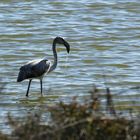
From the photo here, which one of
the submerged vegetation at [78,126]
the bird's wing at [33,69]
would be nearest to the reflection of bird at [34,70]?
the bird's wing at [33,69]

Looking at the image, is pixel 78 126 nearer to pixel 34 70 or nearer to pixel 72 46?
pixel 34 70

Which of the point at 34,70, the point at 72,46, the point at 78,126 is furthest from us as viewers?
the point at 72,46

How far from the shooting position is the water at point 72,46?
13.5 meters

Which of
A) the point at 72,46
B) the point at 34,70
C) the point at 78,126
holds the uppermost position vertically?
the point at 78,126

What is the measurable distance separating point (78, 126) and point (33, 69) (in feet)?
22.8

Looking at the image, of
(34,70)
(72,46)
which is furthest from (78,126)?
(72,46)

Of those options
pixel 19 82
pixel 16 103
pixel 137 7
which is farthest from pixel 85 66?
pixel 137 7

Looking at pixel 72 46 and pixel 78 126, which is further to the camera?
pixel 72 46

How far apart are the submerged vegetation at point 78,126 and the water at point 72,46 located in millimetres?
3290

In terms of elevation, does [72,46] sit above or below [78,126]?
below

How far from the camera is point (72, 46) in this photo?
59.5 feet

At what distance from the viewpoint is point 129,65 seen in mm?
15914

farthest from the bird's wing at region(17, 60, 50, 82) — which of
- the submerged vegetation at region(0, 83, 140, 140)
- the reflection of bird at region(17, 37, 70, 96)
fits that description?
the submerged vegetation at region(0, 83, 140, 140)

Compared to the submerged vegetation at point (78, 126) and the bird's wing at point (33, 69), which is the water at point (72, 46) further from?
the submerged vegetation at point (78, 126)
